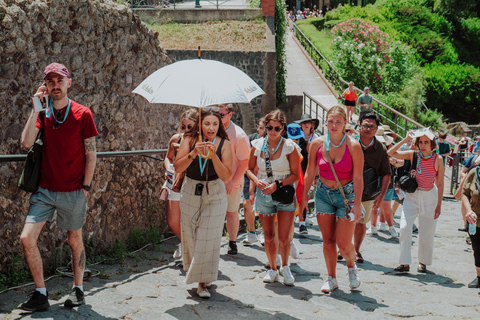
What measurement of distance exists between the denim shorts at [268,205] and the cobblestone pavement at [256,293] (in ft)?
2.32

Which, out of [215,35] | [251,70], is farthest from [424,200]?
[215,35]

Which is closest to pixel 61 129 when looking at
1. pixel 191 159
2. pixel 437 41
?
pixel 191 159

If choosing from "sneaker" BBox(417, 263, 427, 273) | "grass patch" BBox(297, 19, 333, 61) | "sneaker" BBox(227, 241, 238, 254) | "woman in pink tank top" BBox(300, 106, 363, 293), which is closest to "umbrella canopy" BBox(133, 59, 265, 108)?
"woman in pink tank top" BBox(300, 106, 363, 293)

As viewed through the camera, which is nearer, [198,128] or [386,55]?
[198,128]

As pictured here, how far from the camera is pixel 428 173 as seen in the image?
22.6 ft

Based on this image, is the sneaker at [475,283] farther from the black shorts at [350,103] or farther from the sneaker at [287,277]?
the black shorts at [350,103]

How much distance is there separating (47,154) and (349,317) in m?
2.77

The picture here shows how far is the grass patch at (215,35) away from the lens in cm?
1997

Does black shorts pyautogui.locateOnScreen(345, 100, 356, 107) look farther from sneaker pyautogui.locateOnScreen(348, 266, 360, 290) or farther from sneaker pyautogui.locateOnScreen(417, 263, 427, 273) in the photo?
sneaker pyautogui.locateOnScreen(348, 266, 360, 290)

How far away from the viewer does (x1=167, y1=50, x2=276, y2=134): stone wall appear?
63.9ft

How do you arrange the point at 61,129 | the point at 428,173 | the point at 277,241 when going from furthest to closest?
the point at 428,173
the point at 277,241
the point at 61,129

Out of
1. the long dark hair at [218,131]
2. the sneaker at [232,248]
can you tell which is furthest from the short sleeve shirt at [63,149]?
the sneaker at [232,248]

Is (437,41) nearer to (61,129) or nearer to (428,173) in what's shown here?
(428,173)

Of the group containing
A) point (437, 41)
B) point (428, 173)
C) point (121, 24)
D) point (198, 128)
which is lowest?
point (428, 173)
